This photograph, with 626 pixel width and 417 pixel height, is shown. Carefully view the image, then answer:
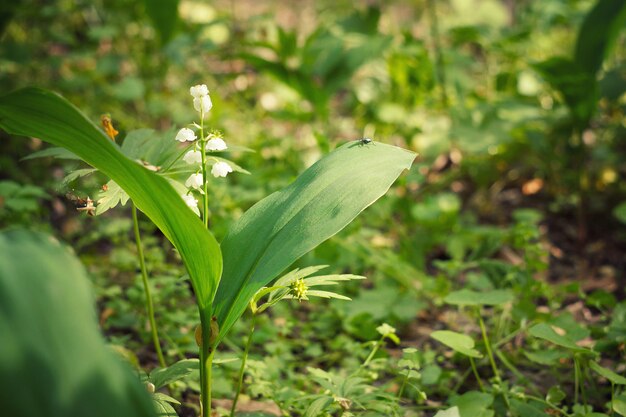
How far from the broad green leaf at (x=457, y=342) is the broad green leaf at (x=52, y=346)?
2.39 feet

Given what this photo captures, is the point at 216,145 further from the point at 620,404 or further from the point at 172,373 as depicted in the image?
the point at 620,404

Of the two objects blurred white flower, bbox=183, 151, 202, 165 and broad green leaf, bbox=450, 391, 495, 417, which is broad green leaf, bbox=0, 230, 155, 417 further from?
broad green leaf, bbox=450, 391, 495, 417

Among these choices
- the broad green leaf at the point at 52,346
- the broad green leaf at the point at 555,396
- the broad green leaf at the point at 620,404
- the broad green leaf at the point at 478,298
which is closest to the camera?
the broad green leaf at the point at 52,346

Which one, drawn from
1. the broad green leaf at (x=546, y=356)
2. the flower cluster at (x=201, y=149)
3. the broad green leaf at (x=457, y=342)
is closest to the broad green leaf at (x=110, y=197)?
the flower cluster at (x=201, y=149)

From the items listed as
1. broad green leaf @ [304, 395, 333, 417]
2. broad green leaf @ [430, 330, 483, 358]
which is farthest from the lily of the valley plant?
broad green leaf @ [430, 330, 483, 358]

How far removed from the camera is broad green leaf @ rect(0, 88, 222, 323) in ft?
3.13

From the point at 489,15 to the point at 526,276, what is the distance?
1997 millimetres

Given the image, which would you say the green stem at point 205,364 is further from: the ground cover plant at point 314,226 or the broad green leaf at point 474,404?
the broad green leaf at point 474,404

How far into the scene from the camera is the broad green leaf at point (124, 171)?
95cm

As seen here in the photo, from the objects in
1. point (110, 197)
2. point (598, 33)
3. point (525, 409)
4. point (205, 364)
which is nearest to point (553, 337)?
point (525, 409)

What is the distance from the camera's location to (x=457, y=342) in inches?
51.8

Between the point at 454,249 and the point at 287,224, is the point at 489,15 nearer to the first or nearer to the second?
the point at 454,249

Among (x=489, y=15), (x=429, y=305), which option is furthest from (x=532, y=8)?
(x=429, y=305)

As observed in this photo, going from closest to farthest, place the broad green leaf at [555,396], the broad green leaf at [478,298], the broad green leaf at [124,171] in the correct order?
the broad green leaf at [124,171] < the broad green leaf at [555,396] < the broad green leaf at [478,298]
